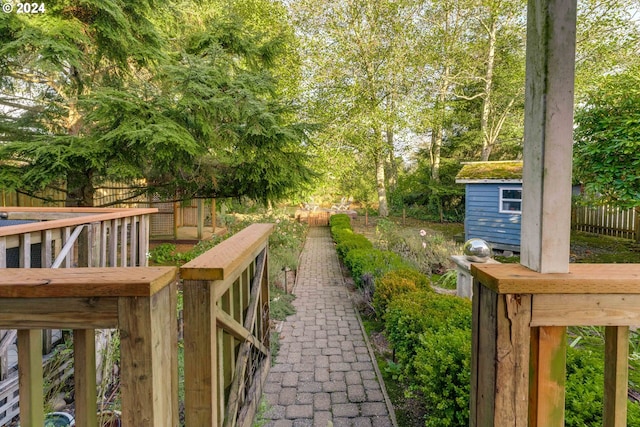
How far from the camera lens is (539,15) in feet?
3.46

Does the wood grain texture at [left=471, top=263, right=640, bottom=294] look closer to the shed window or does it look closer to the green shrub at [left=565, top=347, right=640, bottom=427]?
the green shrub at [left=565, top=347, right=640, bottom=427]

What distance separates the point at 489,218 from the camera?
9836 millimetres

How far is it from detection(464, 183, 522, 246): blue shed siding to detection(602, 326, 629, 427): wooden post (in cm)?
Result: 900

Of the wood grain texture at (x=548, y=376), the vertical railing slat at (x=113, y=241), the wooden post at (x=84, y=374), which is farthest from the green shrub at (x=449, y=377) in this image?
the vertical railing slat at (x=113, y=241)

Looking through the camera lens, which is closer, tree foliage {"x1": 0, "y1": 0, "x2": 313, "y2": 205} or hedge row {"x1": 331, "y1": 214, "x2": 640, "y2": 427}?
hedge row {"x1": 331, "y1": 214, "x2": 640, "y2": 427}

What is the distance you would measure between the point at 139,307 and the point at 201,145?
448 centimetres

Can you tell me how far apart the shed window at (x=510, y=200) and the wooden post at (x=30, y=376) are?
10.4 m

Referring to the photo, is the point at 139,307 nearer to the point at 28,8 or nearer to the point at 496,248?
the point at 28,8

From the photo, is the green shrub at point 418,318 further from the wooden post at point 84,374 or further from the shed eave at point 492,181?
the shed eave at point 492,181

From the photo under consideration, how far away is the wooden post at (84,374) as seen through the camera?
2.91 feet

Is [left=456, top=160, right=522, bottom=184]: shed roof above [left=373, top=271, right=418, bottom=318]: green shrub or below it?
above

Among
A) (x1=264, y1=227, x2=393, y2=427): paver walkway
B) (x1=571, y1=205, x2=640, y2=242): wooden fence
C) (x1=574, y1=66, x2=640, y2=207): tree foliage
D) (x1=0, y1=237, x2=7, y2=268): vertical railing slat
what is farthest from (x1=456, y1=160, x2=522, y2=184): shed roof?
(x1=0, y1=237, x2=7, y2=268): vertical railing slat

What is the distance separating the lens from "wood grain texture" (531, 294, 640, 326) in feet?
3.31

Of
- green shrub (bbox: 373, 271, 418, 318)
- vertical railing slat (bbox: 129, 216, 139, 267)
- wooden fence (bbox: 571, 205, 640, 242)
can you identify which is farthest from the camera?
wooden fence (bbox: 571, 205, 640, 242)
